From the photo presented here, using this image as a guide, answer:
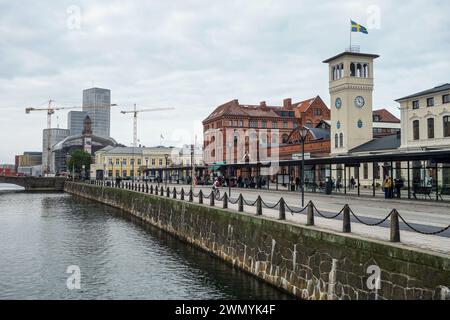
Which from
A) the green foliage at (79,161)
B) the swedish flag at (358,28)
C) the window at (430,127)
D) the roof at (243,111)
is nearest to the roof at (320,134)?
the swedish flag at (358,28)

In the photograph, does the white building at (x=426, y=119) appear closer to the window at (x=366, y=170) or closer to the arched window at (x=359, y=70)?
the window at (x=366, y=170)

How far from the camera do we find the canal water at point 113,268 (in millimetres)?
16281

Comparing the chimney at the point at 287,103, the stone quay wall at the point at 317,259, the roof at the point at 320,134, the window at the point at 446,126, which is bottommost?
the stone quay wall at the point at 317,259

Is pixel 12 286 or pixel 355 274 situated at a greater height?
pixel 355 274

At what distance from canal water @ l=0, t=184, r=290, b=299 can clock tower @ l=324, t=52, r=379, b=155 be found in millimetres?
42509

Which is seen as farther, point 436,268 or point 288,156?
point 288,156

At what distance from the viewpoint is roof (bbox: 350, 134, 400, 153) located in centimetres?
5864

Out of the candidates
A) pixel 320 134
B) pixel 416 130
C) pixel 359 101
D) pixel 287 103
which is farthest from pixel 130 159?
pixel 416 130

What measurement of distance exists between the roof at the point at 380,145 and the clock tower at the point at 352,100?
6.23 ft

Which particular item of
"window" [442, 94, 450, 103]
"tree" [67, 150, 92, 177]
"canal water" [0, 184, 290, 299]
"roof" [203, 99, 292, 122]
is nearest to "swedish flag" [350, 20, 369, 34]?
"window" [442, 94, 450, 103]

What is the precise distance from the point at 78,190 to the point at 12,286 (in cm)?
7199
